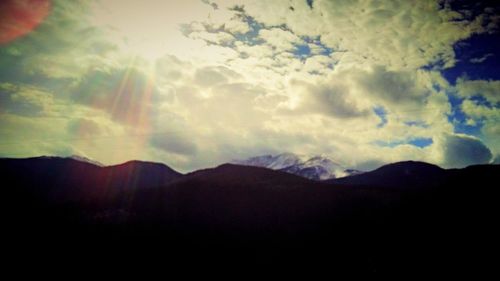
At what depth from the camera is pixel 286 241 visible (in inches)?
2660

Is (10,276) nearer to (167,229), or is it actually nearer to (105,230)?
(105,230)

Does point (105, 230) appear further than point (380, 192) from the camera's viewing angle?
No

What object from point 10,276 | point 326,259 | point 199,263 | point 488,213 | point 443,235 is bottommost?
point 10,276

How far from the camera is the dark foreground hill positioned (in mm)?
48094

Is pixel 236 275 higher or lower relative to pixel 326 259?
lower

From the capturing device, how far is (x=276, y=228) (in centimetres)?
7475

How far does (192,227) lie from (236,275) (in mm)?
26596

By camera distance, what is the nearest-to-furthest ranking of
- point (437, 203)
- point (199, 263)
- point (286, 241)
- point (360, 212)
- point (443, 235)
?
point (443, 235), point (199, 263), point (437, 203), point (286, 241), point (360, 212)

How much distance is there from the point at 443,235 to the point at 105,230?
69.2 metres

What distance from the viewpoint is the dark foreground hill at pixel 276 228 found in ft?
158

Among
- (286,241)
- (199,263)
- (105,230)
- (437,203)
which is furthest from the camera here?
(105,230)

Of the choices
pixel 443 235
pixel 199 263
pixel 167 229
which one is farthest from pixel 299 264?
pixel 167 229

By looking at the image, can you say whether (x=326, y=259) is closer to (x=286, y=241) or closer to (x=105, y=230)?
(x=286, y=241)

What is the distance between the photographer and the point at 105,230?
7238cm
